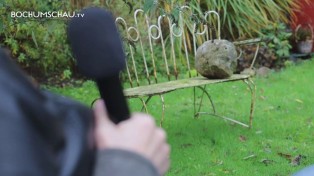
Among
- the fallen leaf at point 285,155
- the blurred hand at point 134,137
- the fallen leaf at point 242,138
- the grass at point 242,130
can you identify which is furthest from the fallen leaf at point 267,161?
the blurred hand at point 134,137

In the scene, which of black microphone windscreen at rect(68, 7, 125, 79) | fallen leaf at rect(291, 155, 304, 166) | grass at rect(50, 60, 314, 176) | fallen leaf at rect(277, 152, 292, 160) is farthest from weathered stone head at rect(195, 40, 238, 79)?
black microphone windscreen at rect(68, 7, 125, 79)

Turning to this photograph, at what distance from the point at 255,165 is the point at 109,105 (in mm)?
3592

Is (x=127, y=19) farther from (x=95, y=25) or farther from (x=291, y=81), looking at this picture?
(x=95, y=25)

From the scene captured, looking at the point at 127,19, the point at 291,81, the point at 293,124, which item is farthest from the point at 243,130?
the point at 127,19

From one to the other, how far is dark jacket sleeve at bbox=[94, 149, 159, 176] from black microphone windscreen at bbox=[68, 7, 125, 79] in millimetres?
119

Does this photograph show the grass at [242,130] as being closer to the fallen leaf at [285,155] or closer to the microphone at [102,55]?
the fallen leaf at [285,155]

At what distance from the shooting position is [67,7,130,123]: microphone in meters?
0.88

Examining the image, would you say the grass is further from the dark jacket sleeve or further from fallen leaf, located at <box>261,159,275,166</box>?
the dark jacket sleeve

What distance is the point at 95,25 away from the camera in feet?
3.00

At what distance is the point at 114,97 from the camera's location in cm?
89

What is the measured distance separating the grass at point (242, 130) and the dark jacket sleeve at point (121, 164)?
3.38 meters

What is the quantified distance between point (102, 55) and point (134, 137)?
0.44 feet

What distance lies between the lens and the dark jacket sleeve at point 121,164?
2.69ft

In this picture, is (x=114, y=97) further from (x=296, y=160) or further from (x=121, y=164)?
(x=296, y=160)
